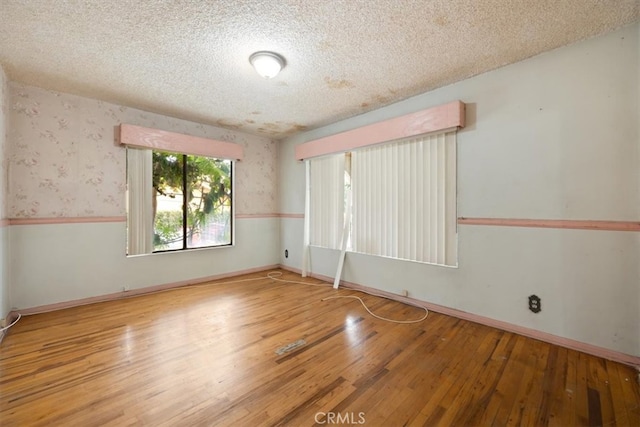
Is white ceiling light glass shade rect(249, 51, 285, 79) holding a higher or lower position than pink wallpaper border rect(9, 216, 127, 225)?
higher

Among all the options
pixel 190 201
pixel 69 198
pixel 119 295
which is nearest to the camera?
pixel 69 198

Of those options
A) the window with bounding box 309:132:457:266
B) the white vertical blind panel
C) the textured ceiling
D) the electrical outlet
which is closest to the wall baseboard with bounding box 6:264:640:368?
the electrical outlet

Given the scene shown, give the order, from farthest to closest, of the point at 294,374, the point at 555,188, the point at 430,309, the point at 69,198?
the point at 69,198
the point at 430,309
the point at 555,188
the point at 294,374

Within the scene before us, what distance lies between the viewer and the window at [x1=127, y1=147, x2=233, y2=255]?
3.37 meters

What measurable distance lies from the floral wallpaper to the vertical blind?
2.94 m

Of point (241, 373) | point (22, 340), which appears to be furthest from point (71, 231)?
point (241, 373)

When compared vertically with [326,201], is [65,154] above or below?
above

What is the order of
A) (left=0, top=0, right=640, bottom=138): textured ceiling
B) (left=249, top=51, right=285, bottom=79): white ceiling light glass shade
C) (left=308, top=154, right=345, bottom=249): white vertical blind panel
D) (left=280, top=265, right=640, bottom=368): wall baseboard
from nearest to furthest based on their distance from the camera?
(left=0, top=0, right=640, bottom=138): textured ceiling < (left=280, top=265, right=640, bottom=368): wall baseboard < (left=249, top=51, right=285, bottom=79): white ceiling light glass shade < (left=308, top=154, right=345, bottom=249): white vertical blind panel

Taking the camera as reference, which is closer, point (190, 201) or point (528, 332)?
point (528, 332)

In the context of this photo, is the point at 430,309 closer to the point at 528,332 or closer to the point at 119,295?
the point at 528,332

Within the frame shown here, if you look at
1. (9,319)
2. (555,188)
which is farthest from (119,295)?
(555,188)

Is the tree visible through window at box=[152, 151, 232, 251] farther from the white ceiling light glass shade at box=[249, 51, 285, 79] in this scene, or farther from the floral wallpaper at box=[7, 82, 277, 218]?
the white ceiling light glass shade at box=[249, 51, 285, 79]

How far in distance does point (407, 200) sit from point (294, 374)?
222cm

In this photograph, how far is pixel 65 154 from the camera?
2920mm
